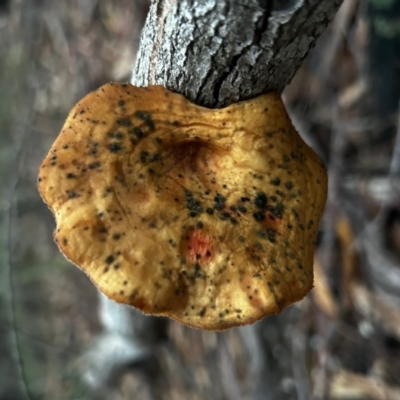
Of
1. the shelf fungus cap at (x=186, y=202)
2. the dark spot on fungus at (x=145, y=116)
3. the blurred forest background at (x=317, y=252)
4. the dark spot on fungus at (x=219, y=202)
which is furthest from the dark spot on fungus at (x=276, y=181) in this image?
the blurred forest background at (x=317, y=252)

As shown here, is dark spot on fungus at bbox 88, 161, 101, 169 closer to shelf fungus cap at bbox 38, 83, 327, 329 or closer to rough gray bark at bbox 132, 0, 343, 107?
shelf fungus cap at bbox 38, 83, 327, 329

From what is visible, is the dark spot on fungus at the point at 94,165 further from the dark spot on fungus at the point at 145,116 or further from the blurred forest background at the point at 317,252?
the blurred forest background at the point at 317,252

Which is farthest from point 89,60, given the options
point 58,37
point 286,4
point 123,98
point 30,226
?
point 286,4

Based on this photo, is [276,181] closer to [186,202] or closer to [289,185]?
[289,185]

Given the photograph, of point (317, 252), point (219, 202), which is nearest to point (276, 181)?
point (219, 202)

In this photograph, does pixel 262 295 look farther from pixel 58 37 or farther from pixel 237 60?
pixel 58 37

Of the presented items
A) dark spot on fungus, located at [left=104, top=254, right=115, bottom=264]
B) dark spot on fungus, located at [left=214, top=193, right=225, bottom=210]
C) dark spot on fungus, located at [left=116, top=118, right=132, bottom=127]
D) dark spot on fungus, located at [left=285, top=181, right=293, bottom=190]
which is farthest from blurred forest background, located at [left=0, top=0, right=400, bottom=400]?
dark spot on fungus, located at [left=104, top=254, right=115, bottom=264]
